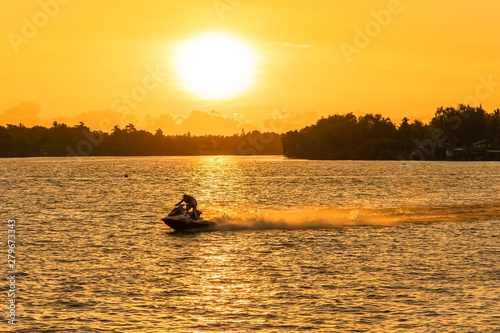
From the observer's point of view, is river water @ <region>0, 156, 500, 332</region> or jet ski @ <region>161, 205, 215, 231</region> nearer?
river water @ <region>0, 156, 500, 332</region>

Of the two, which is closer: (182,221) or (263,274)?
(263,274)

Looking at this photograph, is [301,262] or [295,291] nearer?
[295,291]

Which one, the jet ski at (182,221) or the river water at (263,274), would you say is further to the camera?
the jet ski at (182,221)

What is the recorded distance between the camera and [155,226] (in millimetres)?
73500

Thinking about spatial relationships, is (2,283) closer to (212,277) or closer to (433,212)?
(212,277)

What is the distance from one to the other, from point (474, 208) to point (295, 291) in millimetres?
61128

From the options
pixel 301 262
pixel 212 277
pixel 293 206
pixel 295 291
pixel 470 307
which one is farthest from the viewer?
pixel 293 206

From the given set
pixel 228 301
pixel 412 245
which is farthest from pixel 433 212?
pixel 228 301

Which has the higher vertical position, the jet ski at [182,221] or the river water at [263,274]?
the jet ski at [182,221]

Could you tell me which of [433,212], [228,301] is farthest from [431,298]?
[433,212]

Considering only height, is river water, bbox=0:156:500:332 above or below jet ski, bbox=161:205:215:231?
below

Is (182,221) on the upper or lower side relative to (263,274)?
upper

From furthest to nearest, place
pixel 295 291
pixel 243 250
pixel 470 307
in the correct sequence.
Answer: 1. pixel 243 250
2. pixel 295 291
3. pixel 470 307

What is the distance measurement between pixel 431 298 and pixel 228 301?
10.8 meters
